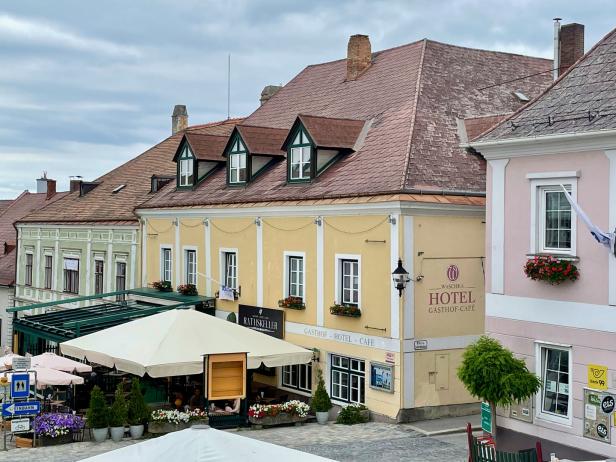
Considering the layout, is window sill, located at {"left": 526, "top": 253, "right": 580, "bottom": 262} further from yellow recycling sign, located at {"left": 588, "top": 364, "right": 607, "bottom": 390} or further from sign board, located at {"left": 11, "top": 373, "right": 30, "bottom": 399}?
sign board, located at {"left": 11, "top": 373, "right": 30, "bottom": 399}

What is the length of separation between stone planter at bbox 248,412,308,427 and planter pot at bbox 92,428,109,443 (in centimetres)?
334

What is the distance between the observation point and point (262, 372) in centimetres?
2523

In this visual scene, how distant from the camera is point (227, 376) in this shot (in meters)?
20.4

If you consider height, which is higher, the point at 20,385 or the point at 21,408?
the point at 20,385

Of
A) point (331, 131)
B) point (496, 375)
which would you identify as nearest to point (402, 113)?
point (331, 131)

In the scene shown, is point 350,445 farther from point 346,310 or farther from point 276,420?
point 346,310

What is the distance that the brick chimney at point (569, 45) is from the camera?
2116 cm

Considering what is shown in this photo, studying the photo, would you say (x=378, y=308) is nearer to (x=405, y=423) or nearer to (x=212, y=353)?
(x=405, y=423)

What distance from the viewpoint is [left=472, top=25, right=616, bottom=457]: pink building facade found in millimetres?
14531

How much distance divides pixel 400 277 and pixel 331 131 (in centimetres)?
542

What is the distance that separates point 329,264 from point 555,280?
27.0ft

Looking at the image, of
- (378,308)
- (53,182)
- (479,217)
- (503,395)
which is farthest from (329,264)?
(53,182)

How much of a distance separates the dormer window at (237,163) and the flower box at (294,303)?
468cm

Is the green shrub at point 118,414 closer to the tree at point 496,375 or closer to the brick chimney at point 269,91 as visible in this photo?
the tree at point 496,375
